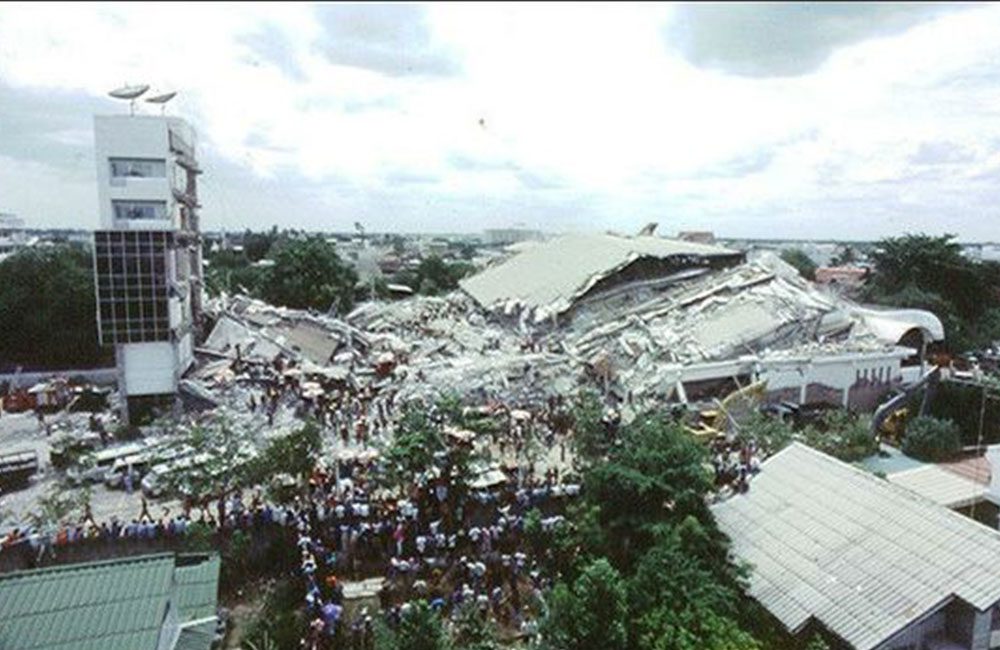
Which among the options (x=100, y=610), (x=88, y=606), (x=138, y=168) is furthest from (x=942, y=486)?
(x=138, y=168)

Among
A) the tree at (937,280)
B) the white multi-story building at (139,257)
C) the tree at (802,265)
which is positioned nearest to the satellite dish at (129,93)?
the white multi-story building at (139,257)

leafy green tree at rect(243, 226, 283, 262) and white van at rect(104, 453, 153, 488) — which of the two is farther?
leafy green tree at rect(243, 226, 283, 262)

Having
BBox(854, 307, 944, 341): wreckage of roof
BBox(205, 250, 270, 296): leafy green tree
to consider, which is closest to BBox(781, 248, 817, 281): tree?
BBox(854, 307, 944, 341): wreckage of roof

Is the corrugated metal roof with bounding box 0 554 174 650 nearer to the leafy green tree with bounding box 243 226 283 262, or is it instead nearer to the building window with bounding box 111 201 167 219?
the building window with bounding box 111 201 167 219

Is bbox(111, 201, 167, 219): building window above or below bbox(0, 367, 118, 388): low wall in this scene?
above

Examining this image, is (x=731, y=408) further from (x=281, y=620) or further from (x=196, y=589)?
(x=196, y=589)

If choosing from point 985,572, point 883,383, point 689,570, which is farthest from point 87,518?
point 883,383
